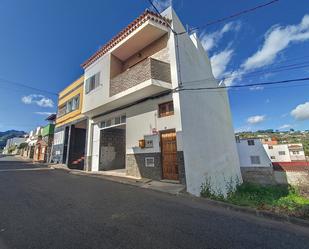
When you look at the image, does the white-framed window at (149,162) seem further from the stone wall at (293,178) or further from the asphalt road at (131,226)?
the stone wall at (293,178)

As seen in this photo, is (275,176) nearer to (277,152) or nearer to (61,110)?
(277,152)

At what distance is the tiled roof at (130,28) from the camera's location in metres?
8.74

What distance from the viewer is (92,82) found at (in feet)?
41.2

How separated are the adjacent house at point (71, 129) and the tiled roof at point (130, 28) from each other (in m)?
6.11

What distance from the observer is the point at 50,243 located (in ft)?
9.84

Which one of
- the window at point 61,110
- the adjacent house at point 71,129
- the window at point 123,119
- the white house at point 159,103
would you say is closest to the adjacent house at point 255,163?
the white house at point 159,103

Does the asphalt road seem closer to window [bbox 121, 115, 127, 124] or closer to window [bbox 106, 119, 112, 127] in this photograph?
window [bbox 121, 115, 127, 124]

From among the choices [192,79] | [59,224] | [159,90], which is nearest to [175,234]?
[59,224]

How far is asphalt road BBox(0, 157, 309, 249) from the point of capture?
3.10 m

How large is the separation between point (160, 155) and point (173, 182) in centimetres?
151

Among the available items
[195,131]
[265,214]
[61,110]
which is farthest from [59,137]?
[265,214]

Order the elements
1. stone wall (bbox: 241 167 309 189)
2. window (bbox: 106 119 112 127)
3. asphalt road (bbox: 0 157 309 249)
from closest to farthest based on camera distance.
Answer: asphalt road (bbox: 0 157 309 249) < window (bbox: 106 119 112 127) < stone wall (bbox: 241 167 309 189)

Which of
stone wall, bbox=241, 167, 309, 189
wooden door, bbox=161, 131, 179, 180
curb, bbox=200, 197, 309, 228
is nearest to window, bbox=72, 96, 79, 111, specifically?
wooden door, bbox=161, 131, 179, 180

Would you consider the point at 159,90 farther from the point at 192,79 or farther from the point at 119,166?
the point at 119,166
